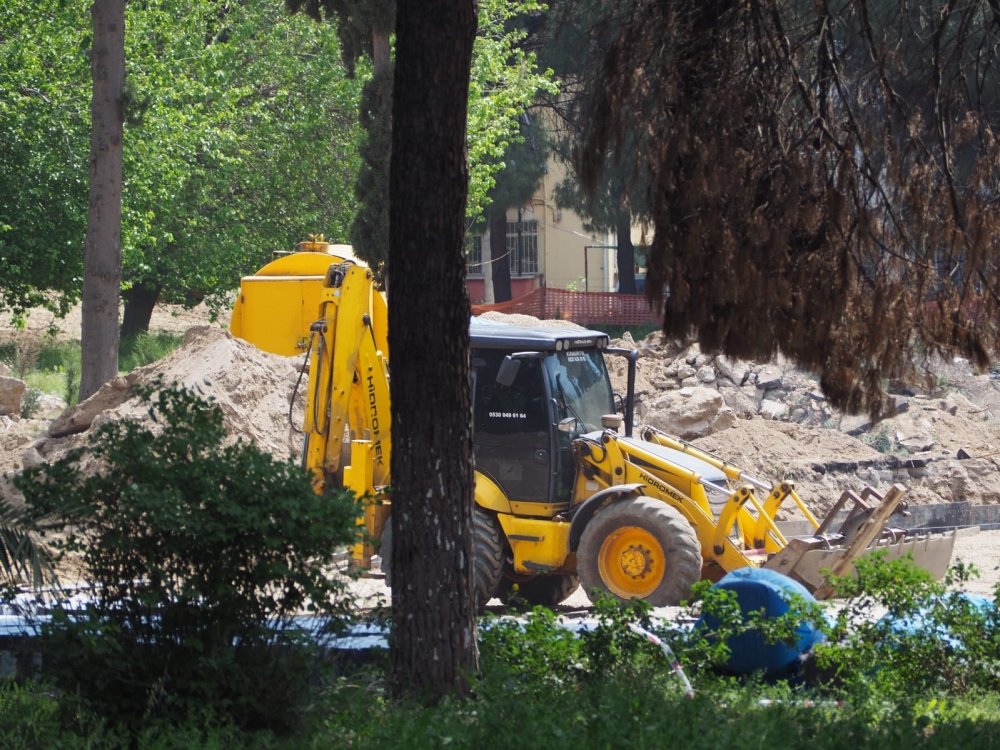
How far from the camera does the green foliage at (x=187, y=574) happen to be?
4996 mm

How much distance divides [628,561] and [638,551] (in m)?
0.12

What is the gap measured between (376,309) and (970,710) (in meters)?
7.23

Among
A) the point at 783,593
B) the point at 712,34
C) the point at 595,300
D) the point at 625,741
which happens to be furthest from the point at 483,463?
→ the point at 595,300

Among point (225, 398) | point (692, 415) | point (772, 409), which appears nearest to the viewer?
point (225, 398)

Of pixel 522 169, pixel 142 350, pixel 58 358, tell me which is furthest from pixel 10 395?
pixel 522 169

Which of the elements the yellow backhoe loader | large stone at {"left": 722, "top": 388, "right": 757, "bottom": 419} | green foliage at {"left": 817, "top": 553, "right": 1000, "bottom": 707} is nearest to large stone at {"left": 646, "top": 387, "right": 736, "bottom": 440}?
large stone at {"left": 722, "top": 388, "right": 757, "bottom": 419}

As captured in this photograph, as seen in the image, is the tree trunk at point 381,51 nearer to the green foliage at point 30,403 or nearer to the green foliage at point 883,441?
the green foliage at point 30,403

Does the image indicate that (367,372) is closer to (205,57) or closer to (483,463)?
(483,463)

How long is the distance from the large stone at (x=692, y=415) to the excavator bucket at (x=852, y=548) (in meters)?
8.41

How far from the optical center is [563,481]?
10.9m

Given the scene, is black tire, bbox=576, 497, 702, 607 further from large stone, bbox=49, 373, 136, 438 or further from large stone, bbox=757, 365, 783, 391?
large stone, bbox=757, 365, 783, 391

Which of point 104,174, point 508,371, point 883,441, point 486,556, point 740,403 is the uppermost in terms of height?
point 104,174

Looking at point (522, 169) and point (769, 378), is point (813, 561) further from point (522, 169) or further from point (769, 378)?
point (522, 169)

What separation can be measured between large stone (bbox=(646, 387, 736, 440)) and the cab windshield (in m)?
8.36
